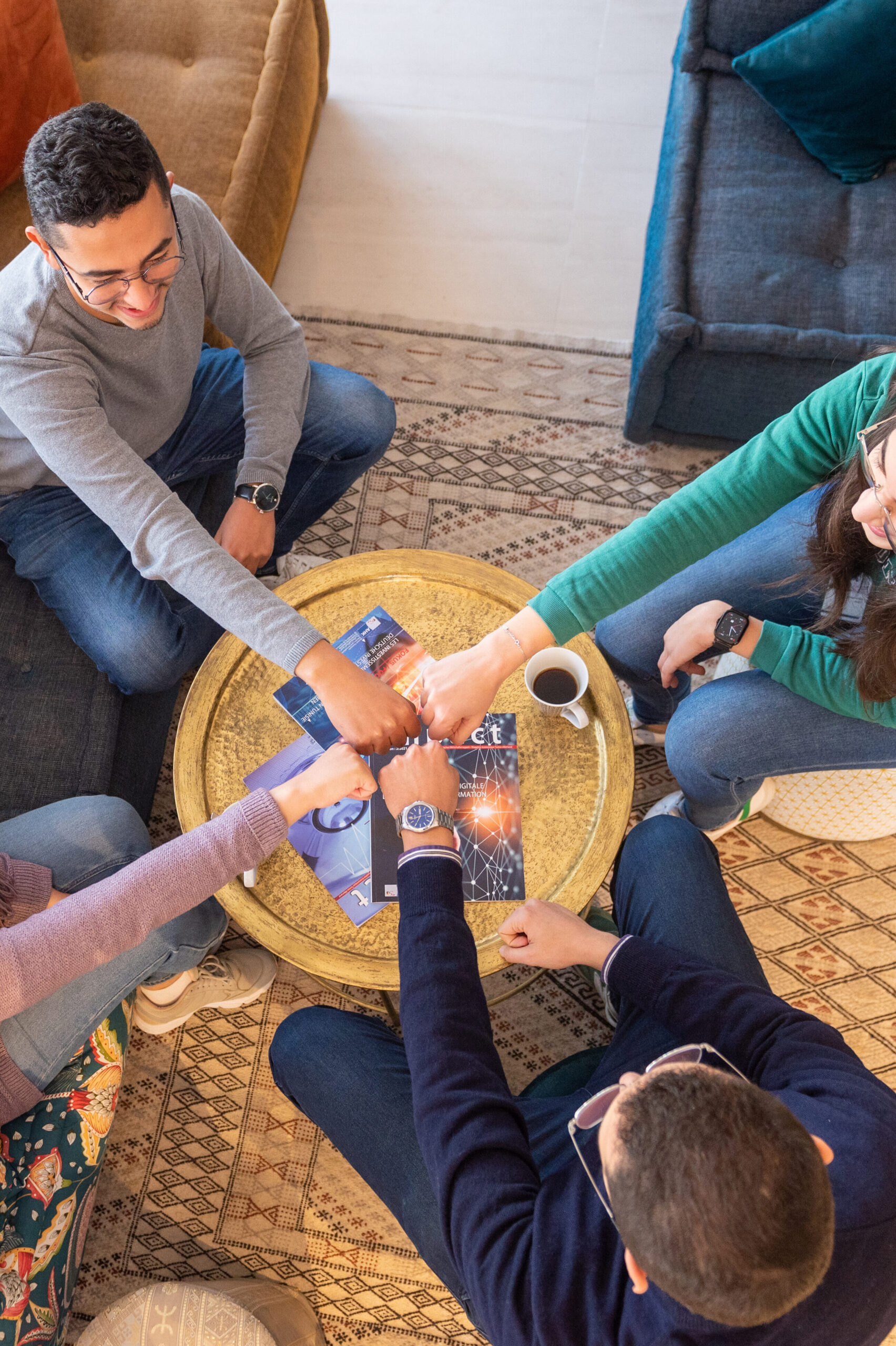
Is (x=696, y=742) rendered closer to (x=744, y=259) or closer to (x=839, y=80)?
(x=744, y=259)

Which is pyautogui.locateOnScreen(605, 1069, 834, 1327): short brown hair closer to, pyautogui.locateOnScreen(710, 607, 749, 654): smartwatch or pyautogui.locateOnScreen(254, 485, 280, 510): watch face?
pyautogui.locateOnScreen(710, 607, 749, 654): smartwatch

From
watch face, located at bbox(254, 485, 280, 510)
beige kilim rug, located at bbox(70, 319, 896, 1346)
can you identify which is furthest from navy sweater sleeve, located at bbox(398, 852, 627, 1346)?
watch face, located at bbox(254, 485, 280, 510)

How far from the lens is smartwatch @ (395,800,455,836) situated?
1.40 m

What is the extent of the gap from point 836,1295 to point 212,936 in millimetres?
1167

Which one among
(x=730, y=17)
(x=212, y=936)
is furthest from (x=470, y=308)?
(x=212, y=936)

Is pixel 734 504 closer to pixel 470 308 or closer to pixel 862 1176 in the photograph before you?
pixel 862 1176

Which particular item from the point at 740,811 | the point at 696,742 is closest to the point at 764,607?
the point at 696,742

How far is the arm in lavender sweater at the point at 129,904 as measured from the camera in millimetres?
1376

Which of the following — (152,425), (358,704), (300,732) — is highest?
(152,425)

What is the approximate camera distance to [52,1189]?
4.81 feet

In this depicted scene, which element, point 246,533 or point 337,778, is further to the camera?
point 246,533

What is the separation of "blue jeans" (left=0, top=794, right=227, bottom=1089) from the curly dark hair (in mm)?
980

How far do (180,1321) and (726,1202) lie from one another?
113cm

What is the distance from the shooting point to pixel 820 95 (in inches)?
85.7
